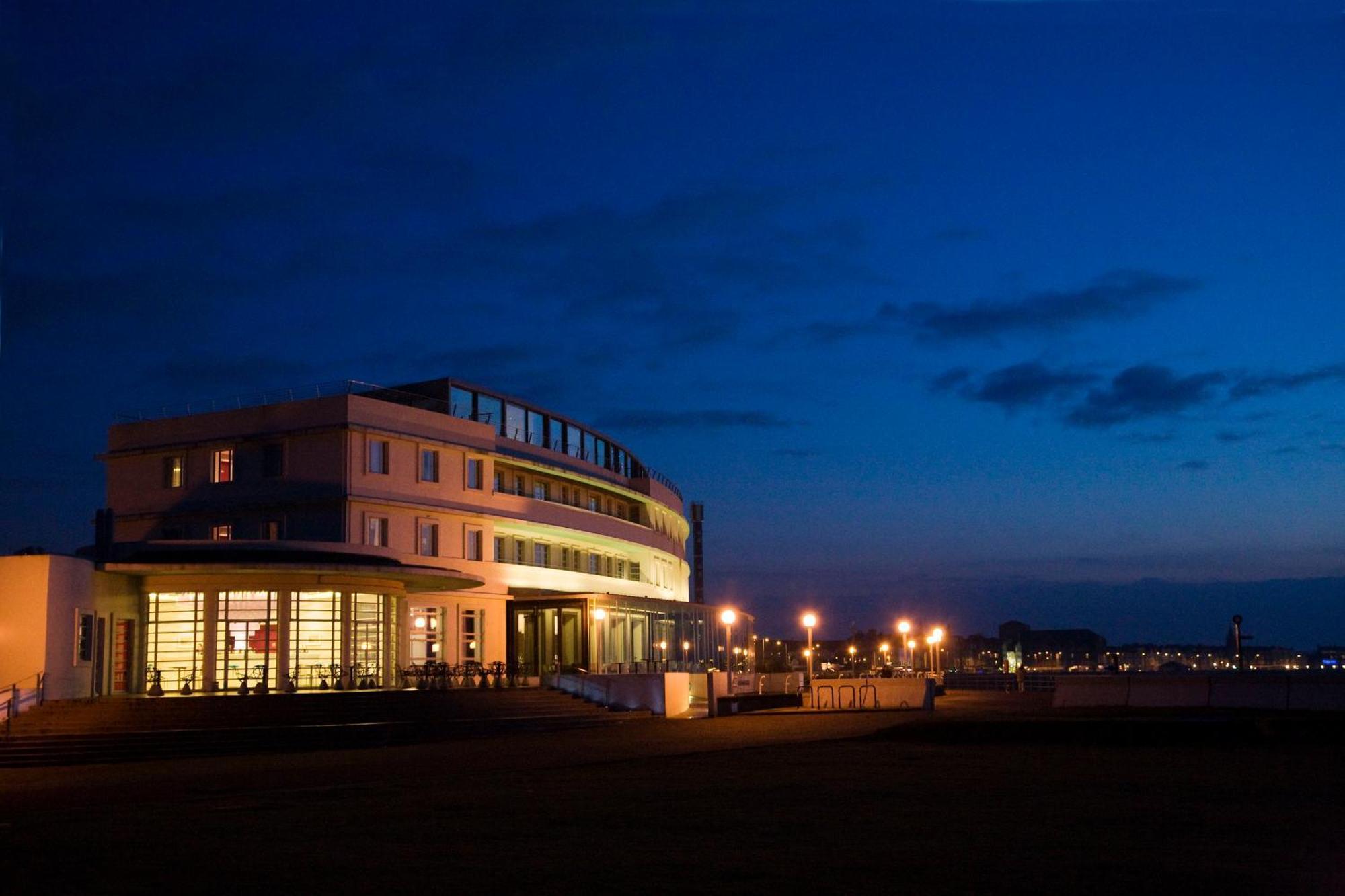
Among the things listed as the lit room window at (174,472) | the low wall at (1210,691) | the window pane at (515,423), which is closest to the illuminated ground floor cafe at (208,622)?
the lit room window at (174,472)

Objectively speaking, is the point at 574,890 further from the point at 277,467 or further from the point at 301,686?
the point at 277,467

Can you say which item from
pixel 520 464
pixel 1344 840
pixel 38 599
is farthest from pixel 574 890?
pixel 520 464

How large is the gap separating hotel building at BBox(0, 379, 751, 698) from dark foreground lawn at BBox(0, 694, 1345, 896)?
34.2ft

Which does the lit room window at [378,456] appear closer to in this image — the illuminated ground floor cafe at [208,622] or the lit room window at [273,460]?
the lit room window at [273,460]

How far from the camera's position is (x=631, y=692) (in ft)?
130

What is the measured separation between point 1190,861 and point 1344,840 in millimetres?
2098

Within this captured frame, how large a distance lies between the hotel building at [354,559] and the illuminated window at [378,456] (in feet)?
0.24

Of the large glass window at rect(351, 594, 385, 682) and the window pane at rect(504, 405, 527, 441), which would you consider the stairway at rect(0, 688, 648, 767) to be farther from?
the window pane at rect(504, 405, 527, 441)

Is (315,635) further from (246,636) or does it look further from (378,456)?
(378,456)

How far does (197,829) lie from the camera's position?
13.6m

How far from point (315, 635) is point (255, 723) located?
7139 millimetres

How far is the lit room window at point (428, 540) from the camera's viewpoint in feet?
154

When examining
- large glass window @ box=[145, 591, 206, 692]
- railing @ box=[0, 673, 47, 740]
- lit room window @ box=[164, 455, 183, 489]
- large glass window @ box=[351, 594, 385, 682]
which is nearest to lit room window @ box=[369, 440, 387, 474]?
lit room window @ box=[164, 455, 183, 489]

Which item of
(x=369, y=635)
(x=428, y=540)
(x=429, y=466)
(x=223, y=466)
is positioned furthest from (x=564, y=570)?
(x=369, y=635)
